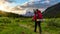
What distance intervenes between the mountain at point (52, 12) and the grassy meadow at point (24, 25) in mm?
111

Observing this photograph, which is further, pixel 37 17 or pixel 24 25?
pixel 24 25

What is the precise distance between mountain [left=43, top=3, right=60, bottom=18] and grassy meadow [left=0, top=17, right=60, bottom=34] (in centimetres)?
11

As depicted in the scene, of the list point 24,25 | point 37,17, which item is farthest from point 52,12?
point 24,25

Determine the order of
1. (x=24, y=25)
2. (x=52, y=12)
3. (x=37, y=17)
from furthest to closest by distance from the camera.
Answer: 1. (x=52, y=12)
2. (x=24, y=25)
3. (x=37, y=17)

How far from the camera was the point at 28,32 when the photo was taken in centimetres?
491

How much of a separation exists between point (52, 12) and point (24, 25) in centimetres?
87

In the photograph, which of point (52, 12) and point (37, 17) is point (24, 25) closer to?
point (37, 17)

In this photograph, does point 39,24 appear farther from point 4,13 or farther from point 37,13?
point 4,13

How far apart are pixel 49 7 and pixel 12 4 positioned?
104 centimetres

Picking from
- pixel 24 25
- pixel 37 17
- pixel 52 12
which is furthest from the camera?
pixel 52 12

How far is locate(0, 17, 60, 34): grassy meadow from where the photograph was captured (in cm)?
495

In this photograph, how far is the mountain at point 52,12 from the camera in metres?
5.16

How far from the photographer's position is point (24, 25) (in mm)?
5117

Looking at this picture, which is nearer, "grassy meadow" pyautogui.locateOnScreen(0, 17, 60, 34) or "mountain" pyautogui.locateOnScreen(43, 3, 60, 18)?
"grassy meadow" pyautogui.locateOnScreen(0, 17, 60, 34)
